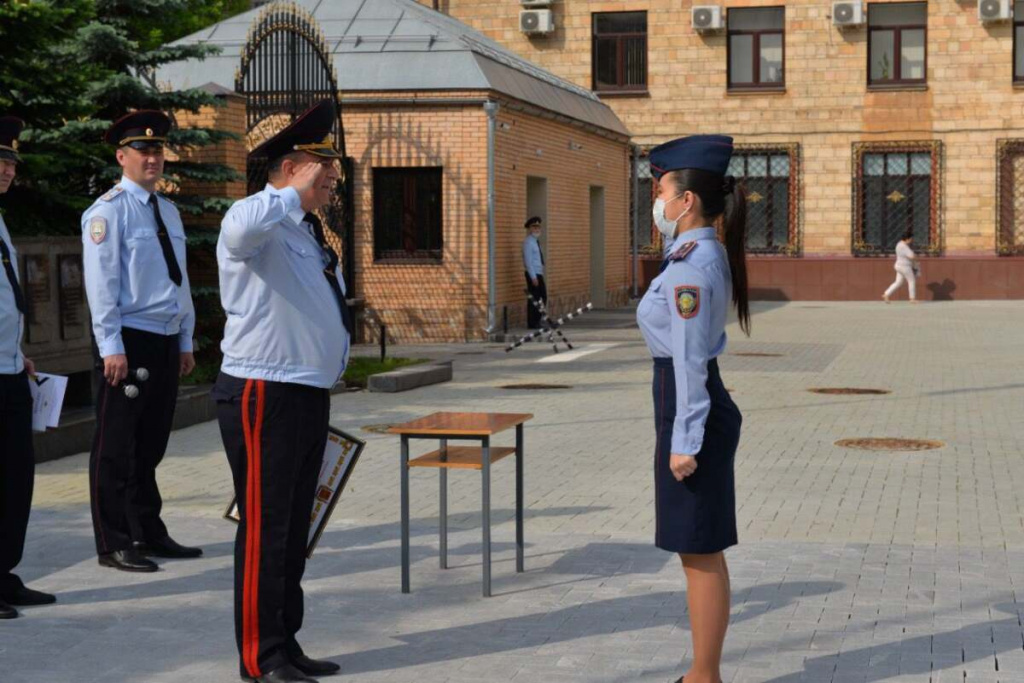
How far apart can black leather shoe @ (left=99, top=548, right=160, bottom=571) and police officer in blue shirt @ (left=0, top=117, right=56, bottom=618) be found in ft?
2.03

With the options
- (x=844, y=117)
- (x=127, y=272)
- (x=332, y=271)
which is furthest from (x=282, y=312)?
(x=844, y=117)

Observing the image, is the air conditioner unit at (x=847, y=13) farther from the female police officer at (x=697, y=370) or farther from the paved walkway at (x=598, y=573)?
the female police officer at (x=697, y=370)

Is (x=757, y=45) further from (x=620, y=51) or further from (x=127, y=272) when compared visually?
(x=127, y=272)

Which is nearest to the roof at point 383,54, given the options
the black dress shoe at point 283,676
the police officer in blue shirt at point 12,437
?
the police officer in blue shirt at point 12,437

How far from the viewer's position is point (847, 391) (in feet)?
53.6

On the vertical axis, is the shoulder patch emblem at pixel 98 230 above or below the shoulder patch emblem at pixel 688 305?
above

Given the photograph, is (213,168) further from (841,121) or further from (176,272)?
(841,121)

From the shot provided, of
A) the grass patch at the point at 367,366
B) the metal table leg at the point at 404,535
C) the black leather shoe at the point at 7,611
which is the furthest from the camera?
the grass patch at the point at 367,366

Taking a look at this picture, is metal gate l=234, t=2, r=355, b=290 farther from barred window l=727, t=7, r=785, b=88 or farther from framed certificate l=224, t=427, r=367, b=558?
barred window l=727, t=7, r=785, b=88

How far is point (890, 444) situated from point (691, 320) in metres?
7.33

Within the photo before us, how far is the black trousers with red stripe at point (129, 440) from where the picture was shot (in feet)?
24.6

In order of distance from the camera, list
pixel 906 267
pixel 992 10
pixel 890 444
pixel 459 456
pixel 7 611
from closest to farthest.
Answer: pixel 7 611
pixel 459 456
pixel 890 444
pixel 906 267
pixel 992 10

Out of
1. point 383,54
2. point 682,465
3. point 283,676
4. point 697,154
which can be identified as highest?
point 383,54

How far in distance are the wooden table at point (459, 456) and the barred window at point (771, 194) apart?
3240 centimetres
